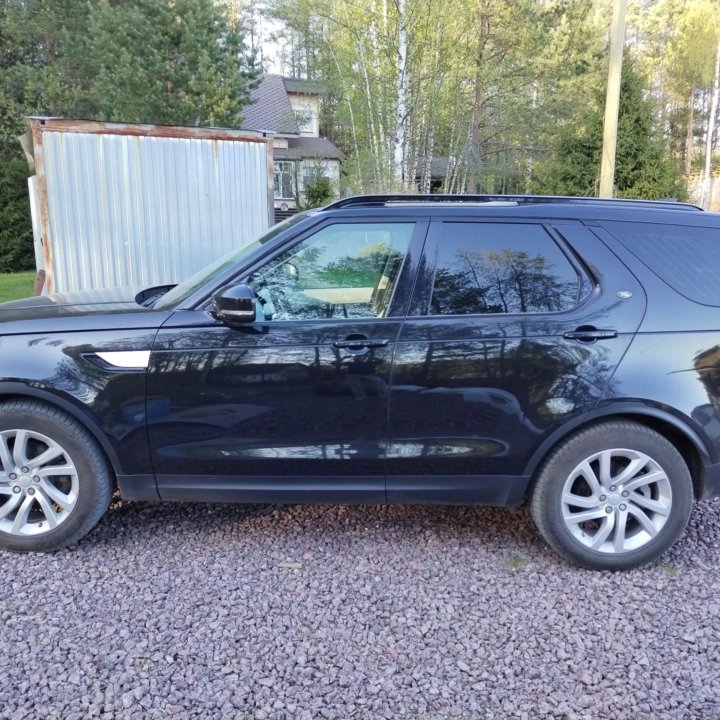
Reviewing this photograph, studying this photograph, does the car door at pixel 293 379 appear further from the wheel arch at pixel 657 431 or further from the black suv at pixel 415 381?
the wheel arch at pixel 657 431

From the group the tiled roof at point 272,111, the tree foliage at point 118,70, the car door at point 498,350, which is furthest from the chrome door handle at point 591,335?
the tiled roof at point 272,111

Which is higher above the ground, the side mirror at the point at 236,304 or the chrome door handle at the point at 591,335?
the side mirror at the point at 236,304

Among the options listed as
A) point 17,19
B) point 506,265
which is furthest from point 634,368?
point 17,19

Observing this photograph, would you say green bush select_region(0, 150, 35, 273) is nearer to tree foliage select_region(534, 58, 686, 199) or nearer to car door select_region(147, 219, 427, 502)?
tree foliage select_region(534, 58, 686, 199)

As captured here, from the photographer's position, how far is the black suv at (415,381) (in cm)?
→ 299

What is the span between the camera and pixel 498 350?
300 centimetres

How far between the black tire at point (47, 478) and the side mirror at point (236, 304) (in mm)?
944

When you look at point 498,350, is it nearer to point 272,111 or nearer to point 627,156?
point 627,156

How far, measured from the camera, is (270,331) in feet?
9.89

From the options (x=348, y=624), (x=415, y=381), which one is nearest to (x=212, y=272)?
(x=415, y=381)

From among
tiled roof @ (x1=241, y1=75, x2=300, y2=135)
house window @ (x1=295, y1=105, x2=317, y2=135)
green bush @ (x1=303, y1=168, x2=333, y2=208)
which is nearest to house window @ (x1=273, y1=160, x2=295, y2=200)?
tiled roof @ (x1=241, y1=75, x2=300, y2=135)

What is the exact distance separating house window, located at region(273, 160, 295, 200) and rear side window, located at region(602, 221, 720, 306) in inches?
1032

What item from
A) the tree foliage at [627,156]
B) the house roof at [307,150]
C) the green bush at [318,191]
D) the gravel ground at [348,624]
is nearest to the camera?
the gravel ground at [348,624]

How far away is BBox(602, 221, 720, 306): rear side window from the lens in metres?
3.05
